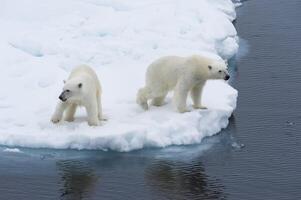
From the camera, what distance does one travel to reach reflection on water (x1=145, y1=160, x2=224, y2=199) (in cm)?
1179

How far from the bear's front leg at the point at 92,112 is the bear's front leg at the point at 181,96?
187 centimetres

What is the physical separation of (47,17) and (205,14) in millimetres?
4789

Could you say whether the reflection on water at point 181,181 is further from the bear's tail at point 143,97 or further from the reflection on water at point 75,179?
the bear's tail at point 143,97

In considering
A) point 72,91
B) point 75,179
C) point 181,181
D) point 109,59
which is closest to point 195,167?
point 181,181

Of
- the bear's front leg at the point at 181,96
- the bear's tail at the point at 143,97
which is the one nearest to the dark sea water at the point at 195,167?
the bear's front leg at the point at 181,96

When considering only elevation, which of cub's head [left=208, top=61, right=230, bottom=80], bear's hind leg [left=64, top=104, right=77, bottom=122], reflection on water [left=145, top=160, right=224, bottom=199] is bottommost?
reflection on water [left=145, top=160, right=224, bottom=199]

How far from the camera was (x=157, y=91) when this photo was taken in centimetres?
1502

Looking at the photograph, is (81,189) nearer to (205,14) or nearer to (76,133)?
(76,133)

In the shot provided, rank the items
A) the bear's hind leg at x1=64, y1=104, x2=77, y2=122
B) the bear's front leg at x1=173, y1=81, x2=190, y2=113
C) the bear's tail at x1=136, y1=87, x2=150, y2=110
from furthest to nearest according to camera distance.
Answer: the bear's tail at x1=136, y1=87, x2=150, y2=110
the bear's front leg at x1=173, y1=81, x2=190, y2=113
the bear's hind leg at x1=64, y1=104, x2=77, y2=122

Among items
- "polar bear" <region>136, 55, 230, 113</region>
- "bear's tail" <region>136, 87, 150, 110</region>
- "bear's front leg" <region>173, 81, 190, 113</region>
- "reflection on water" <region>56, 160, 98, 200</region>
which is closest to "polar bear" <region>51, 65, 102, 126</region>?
"bear's tail" <region>136, 87, 150, 110</region>

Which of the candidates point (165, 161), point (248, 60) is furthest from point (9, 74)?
point (248, 60)

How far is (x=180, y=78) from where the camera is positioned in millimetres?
14695

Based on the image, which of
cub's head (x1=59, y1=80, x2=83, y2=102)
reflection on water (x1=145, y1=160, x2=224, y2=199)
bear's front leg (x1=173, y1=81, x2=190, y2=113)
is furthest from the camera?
bear's front leg (x1=173, y1=81, x2=190, y2=113)

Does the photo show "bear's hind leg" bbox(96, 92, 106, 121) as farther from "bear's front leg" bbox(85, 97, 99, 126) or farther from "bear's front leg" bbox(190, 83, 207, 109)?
"bear's front leg" bbox(190, 83, 207, 109)
